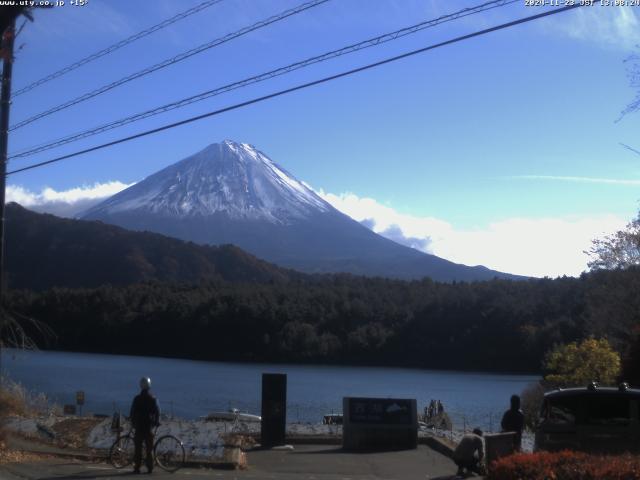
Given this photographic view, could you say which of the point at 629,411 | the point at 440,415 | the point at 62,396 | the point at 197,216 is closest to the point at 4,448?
the point at 629,411

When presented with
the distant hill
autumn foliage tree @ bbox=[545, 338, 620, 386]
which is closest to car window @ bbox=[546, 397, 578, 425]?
autumn foliage tree @ bbox=[545, 338, 620, 386]

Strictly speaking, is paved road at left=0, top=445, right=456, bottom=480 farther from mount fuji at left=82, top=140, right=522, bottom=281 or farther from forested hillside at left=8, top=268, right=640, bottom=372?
mount fuji at left=82, top=140, right=522, bottom=281

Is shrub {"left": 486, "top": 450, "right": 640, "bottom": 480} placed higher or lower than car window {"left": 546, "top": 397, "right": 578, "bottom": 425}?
lower

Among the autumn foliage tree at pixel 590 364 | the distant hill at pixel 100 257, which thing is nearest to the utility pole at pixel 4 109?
the autumn foliage tree at pixel 590 364

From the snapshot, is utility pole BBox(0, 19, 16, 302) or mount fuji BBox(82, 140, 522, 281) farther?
mount fuji BBox(82, 140, 522, 281)

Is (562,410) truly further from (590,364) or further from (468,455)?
(590,364)

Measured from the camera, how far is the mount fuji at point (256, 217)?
16875cm

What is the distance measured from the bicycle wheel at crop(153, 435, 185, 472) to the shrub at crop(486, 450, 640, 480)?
210 inches

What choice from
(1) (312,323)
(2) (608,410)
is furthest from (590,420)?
(1) (312,323)

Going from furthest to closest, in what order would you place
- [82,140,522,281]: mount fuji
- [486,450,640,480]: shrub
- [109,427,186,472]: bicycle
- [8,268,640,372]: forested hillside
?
1. [82,140,522,281]: mount fuji
2. [8,268,640,372]: forested hillside
3. [109,427,186,472]: bicycle
4. [486,450,640,480]: shrub

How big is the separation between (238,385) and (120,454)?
43743 millimetres

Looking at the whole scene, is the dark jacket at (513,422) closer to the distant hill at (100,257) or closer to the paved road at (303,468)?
the paved road at (303,468)

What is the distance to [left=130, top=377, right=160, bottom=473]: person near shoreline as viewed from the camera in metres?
13.0

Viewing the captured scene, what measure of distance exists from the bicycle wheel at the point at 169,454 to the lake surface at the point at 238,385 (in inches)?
830
